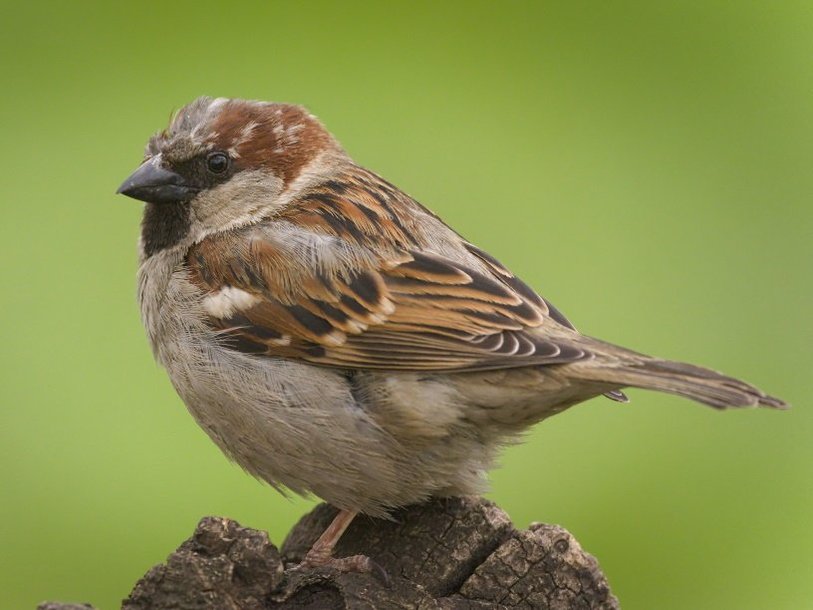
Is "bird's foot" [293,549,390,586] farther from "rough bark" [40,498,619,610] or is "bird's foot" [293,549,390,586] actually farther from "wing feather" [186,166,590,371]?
"wing feather" [186,166,590,371]

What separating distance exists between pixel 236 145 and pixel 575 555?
5.32 ft

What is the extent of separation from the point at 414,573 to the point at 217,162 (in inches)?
54.9

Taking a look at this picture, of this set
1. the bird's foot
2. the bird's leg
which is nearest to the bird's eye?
the bird's leg

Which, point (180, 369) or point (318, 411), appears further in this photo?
point (180, 369)

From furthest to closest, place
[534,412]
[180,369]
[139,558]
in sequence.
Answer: [139,558], [180,369], [534,412]

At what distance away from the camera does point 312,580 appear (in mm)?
2953

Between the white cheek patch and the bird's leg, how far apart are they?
1.96ft

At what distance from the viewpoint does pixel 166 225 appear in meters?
4.05

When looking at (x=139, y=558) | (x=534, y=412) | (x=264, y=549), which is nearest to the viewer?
(x=264, y=549)

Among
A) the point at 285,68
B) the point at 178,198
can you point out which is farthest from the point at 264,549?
the point at 285,68

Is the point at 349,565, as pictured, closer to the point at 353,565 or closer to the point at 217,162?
the point at 353,565

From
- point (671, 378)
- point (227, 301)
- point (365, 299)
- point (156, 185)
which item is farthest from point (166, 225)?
point (671, 378)

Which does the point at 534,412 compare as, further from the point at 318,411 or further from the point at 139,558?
the point at 139,558

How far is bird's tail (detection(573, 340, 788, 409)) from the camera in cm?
317
